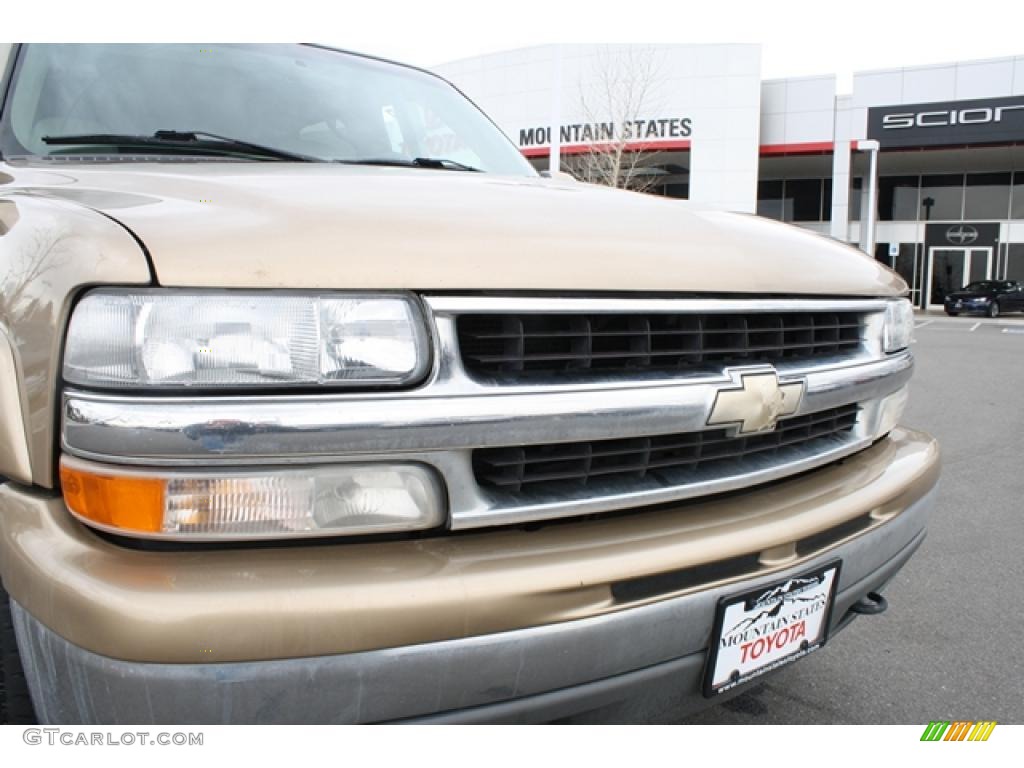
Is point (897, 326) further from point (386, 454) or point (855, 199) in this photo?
point (855, 199)

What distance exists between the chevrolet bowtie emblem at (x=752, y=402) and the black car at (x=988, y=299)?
Result: 2811cm

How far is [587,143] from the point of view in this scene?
25.5 meters

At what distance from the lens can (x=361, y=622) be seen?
Result: 122cm

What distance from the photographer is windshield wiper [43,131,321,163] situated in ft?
6.95

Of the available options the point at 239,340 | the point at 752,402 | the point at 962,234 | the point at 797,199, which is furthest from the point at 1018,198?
the point at 239,340

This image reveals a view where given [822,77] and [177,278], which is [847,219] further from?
[177,278]

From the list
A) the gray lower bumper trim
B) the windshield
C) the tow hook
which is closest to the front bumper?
the gray lower bumper trim

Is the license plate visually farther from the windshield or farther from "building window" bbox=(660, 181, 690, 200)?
"building window" bbox=(660, 181, 690, 200)

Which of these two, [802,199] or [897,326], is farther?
[802,199]

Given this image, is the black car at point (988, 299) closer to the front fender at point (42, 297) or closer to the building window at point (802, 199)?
the building window at point (802, 199)

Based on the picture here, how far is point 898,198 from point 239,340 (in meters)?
33.2

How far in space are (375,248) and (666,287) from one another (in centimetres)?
57

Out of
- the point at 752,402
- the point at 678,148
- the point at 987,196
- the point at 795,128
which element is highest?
the point at 795,128

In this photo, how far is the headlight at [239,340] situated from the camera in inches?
48.1
